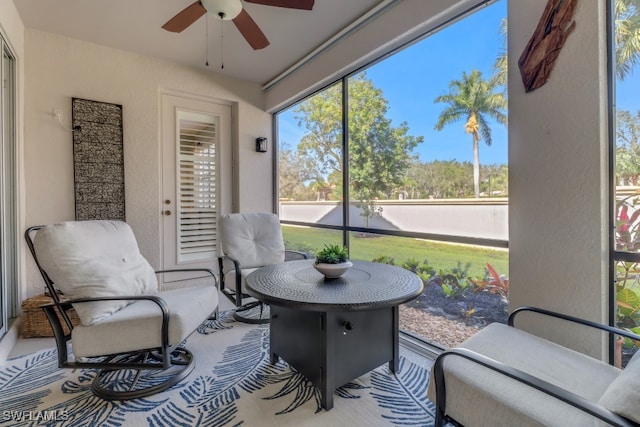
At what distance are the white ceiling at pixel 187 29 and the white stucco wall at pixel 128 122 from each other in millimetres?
168

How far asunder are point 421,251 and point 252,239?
170 centimetres

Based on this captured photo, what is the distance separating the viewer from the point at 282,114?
4.17 metres

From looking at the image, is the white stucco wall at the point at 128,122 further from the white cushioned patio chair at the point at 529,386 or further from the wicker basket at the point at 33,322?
the white cushioned patio chair at the point at 529,386

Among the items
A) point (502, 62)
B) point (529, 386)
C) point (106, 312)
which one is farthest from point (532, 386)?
point (106, 312)

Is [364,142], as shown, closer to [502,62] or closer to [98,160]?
[502,62]

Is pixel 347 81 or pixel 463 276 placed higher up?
pixel 347 81

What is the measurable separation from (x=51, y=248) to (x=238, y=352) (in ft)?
4.49

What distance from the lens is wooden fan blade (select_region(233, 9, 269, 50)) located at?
7.07 ft

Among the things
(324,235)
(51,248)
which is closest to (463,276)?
(324,235)

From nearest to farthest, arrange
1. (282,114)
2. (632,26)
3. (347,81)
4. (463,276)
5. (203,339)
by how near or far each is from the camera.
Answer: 1. (632,26)
2. (463,276)
3. (203,339)
4. (347,81)
5. (282,114)

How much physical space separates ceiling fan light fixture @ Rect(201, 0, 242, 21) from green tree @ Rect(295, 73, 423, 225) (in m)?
1.28

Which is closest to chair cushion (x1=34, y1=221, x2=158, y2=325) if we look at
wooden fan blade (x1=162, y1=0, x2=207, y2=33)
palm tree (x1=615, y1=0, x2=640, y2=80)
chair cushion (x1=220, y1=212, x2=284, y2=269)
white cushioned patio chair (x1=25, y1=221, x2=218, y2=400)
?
white cushioned patio chair (x1=25, y1=221, x2=218, y2=400)

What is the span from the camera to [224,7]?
2092mm

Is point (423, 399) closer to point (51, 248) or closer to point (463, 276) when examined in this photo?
point (463, 276)
